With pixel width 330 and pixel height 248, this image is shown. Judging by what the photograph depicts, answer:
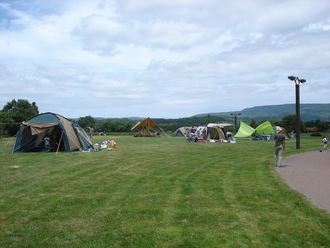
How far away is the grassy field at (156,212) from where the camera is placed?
4570 millimetres

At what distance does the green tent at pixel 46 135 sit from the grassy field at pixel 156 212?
27.5ft

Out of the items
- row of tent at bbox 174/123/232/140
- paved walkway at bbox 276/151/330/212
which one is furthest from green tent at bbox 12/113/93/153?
row of tent at bbox 174/123/232/140

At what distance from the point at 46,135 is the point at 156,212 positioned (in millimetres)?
15086

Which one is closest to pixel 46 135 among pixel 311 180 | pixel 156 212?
pixel 156 212

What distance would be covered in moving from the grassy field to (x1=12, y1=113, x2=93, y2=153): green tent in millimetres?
8371

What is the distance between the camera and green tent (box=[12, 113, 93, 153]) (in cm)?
1798

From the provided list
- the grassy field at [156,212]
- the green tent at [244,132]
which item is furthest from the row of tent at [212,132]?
the grassy field at [156,212]

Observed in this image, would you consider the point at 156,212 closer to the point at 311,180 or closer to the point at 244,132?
the point at 311,180

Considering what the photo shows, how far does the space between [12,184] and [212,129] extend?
28066 mm

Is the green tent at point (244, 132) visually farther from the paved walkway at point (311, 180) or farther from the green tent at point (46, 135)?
the paved walkway at point (311, 180)

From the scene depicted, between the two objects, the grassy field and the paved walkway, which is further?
the paved walkway

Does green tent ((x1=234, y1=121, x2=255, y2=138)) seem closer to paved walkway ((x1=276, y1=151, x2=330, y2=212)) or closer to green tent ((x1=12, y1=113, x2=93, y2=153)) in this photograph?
green tent ((x1=12, y1=113, x2=93, y2=153))

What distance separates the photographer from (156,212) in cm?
588

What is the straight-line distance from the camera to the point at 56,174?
10.1 metres
